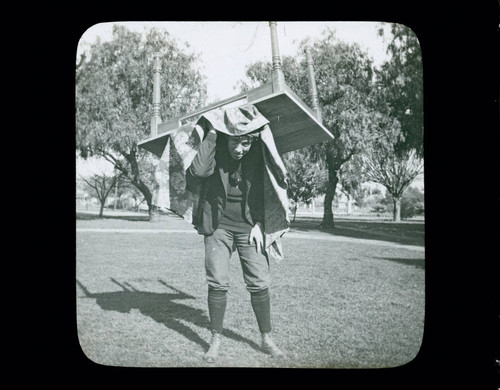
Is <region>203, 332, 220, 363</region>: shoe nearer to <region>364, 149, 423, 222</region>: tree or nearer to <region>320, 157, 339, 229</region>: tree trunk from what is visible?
<region>320, 157, 339, 229</region>: tree trunk

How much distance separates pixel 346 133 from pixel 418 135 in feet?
1.63

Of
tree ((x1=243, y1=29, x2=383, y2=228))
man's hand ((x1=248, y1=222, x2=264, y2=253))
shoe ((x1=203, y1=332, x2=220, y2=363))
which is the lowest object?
shoe ((x1=203, y1=332, x2=220, y2=363))

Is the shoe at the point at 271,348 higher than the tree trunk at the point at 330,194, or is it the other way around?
the tree trunk at the point at 330,194

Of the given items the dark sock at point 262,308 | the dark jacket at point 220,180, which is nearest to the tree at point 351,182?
the dark jacket at point 220,180

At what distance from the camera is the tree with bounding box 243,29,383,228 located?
125 inches

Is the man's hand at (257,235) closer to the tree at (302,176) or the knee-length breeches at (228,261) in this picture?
the knee-length breeches at (228,261)

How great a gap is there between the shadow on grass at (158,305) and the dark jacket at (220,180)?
55 cm

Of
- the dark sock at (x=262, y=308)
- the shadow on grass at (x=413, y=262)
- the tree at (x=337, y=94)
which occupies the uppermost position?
the tree at (x=337, y=94)

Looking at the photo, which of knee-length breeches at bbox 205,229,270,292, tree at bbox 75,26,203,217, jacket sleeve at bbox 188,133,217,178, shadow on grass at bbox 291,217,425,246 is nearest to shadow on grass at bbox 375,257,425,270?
shadow on grass at bbox 291,217,425,246

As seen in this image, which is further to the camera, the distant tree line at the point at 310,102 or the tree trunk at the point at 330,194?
the tree trunk at the point at 330,194

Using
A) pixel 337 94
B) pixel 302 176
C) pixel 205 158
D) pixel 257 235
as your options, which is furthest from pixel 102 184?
pixel 337 94

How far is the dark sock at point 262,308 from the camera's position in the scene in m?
3.13
